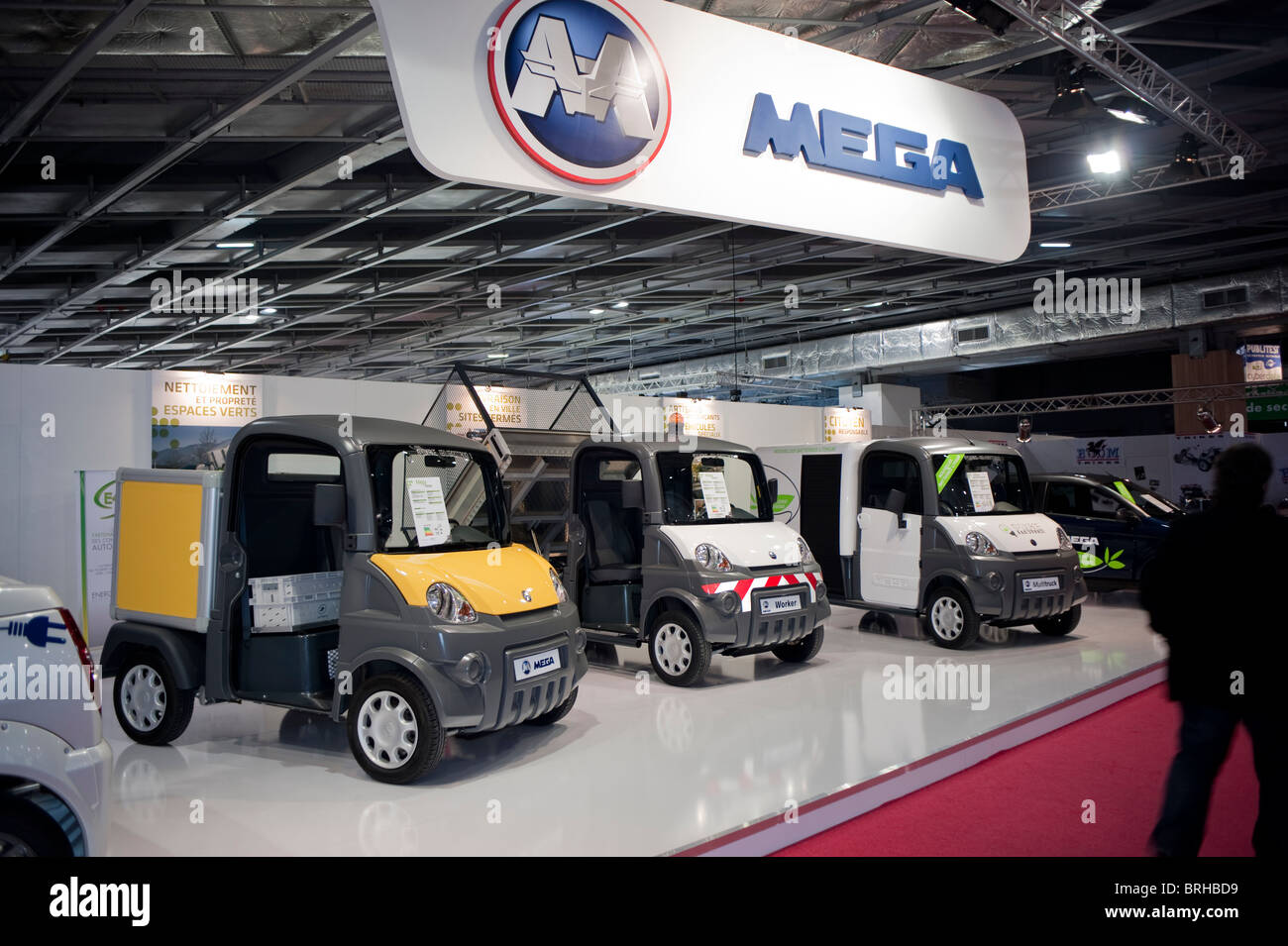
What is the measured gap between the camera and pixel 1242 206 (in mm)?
9867

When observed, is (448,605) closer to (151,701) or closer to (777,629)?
(151,701)

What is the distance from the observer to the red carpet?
330 centimetres

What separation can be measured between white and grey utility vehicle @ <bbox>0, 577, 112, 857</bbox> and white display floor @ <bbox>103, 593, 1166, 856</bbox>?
1.03 meters

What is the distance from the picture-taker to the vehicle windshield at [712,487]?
6.20 metres

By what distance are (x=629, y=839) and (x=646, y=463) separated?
10.3 ft

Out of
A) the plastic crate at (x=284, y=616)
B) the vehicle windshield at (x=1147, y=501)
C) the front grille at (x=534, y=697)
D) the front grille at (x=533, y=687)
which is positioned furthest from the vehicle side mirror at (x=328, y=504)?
the vehicle windshield at (x=1147, y=501)

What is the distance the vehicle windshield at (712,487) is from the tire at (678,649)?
0.67m

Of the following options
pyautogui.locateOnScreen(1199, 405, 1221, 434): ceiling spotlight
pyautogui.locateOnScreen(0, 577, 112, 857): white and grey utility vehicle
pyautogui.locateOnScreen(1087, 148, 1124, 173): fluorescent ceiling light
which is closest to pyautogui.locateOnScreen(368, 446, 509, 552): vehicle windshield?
pyautogui.locateOnScreen(0, 577, 112, 857): white and grey utility vehicle

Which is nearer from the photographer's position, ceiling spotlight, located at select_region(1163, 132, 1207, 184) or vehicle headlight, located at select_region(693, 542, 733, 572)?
vehicle headlight, located at select_region(693, 542, 733, 572)

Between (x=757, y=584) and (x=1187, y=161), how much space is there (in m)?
5.56

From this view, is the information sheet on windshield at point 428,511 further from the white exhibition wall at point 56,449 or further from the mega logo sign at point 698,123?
the white exhibition wall at point 56,449

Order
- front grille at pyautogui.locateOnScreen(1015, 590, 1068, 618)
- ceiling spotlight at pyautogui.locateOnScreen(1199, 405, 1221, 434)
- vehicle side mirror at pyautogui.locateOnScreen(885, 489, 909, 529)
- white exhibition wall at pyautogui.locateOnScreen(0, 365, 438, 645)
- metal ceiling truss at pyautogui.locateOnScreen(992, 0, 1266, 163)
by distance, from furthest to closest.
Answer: ceiling spotlight at pyautogui.locateOnScreen(1199, 405, 1221, 434) → white exhibition wall at pyautogui.locateOnScreen(0, 365, 438, 645) → vehicle side mirror at pyautogui.locateOnScreen(885, 489, 909, 529) → front grille at pyautogui.locateOnScreen(1015, 590, 1068, 618) → metal ceiling truss at pyautogui.locateOnScreen(992, 0, 1266, 163)

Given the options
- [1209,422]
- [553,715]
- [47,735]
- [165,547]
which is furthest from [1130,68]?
[1209,422]

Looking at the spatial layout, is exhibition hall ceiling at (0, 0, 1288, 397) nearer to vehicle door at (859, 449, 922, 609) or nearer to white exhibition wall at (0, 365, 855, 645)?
white exhibition wall at (0, 365, 855, 645)
